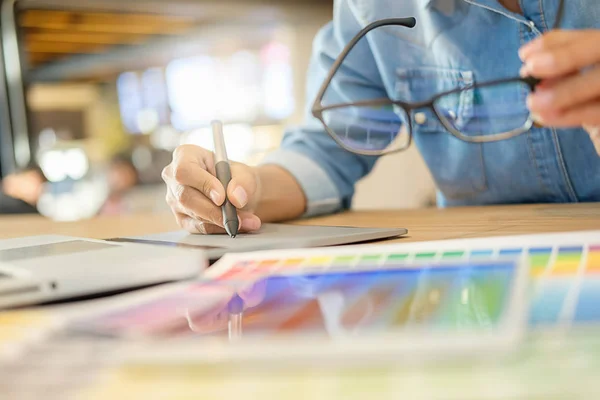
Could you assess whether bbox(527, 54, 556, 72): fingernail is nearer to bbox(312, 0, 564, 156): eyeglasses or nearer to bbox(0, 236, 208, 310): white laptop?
bbox(312, 0, 564, 156): eyeglasses

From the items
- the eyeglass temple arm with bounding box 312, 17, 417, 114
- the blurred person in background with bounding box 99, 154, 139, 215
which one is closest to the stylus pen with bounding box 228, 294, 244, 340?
the eyeglass temple arm with bounding box 312, 17, 417, 114

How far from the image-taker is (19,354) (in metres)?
0.27

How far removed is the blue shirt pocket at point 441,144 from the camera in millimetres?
828

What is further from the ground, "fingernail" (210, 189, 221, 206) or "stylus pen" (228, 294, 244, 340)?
"fingernail" (210, 189, 221, 206)

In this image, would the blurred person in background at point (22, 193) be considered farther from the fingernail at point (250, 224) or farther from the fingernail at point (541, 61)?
the fingernail at point (541, 61)

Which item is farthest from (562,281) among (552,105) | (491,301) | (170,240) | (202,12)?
(202,12)

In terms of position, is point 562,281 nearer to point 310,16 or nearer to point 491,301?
point 491,301

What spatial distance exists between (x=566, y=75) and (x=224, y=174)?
33 centimetres

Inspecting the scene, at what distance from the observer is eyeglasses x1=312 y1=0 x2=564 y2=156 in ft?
2.06

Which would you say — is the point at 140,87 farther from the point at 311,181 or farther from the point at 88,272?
the point at 88,272

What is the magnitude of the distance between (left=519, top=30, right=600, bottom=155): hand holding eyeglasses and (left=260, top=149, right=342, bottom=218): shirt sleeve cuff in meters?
0.40

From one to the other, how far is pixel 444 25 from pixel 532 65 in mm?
332

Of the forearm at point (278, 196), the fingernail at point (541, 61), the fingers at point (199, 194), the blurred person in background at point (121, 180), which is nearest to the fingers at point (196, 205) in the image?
the fingers at point (199, 194)

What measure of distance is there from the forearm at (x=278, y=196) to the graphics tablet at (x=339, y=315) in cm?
37
